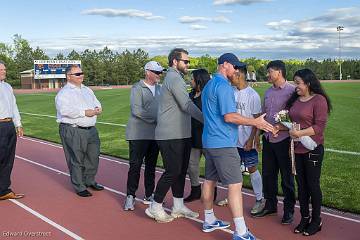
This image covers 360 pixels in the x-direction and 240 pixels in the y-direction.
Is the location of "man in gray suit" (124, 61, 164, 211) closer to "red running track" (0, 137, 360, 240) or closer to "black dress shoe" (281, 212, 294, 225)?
"red running track" (0, 137, 360, 240)

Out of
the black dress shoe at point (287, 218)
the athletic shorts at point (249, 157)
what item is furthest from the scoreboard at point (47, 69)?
the black dress shoe at point (287, 218)

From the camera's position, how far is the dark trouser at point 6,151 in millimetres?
7566

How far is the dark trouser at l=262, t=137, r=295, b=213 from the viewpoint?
5.86 m

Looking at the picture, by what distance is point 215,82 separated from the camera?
16.8 feet

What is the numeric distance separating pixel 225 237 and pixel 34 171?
19.5 ft

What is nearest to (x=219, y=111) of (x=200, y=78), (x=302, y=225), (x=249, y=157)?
→ (x=249, y=157)

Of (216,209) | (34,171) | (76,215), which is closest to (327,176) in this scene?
(216,209)

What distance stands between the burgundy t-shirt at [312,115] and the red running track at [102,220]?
116 cm

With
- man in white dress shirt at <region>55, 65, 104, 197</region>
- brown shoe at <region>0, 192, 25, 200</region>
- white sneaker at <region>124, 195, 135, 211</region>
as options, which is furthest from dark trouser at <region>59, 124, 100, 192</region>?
white sneaker at <region>124, 195, 135, 211</region>

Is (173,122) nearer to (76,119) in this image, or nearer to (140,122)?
(140,122)

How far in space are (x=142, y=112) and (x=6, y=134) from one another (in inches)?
96.4

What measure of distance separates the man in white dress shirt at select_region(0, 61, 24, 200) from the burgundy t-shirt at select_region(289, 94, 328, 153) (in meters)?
4.69

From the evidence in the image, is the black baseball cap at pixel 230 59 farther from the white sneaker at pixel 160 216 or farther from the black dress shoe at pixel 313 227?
the white sneaker at pixel 160 216

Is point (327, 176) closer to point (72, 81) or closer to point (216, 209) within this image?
point (216, 209)
